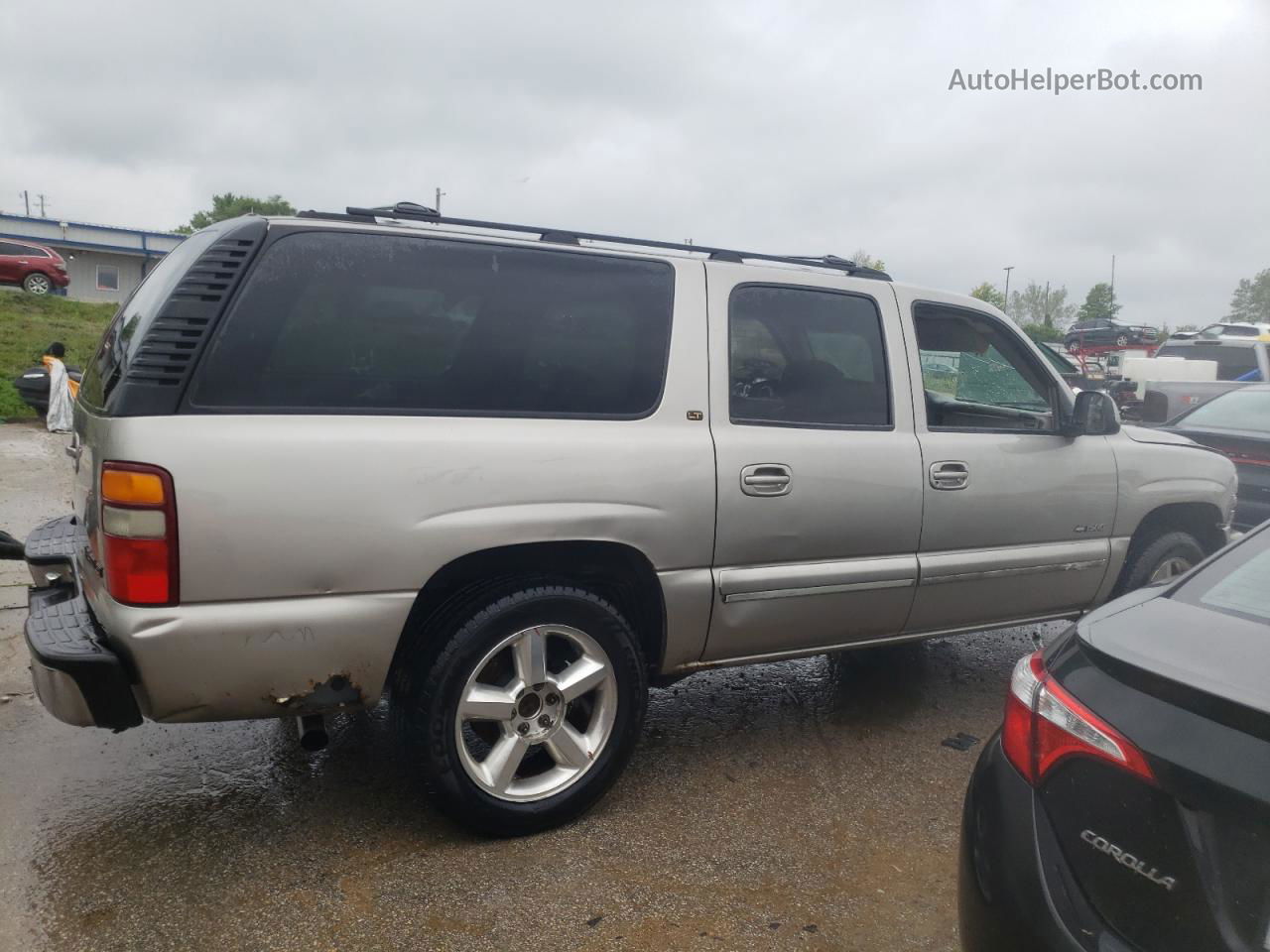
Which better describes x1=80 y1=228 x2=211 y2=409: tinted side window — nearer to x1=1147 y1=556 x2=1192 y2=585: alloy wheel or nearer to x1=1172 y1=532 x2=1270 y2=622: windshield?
x1=1172 y1=532 x2=1270 y2=622: windshield

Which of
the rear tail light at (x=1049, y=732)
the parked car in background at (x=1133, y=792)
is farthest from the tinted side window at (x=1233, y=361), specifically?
the rear tail light at (x=1049, y=732)

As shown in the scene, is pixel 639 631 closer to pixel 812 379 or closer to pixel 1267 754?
pixel 812 379

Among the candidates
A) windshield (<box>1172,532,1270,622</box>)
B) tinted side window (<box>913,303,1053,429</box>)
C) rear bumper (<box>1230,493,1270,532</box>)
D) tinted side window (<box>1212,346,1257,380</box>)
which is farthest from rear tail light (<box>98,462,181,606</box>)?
tinted side window (<box>1212,346,1257,380</box>)

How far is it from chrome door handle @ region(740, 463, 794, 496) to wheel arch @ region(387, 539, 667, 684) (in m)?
0.45

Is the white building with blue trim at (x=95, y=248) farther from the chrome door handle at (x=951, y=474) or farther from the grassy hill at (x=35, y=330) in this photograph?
the chrome door handle at (x=951, y=474)

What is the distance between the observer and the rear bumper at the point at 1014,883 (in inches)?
66.2

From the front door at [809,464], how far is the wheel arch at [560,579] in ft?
0.76

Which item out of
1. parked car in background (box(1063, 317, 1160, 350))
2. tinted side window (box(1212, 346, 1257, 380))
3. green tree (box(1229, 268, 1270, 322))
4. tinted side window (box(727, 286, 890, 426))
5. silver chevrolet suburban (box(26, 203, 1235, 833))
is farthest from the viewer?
green tree (box(1229, 268, 1270, 322))

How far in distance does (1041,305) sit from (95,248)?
206 ft

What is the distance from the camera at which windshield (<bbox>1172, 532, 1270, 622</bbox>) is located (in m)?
2.06

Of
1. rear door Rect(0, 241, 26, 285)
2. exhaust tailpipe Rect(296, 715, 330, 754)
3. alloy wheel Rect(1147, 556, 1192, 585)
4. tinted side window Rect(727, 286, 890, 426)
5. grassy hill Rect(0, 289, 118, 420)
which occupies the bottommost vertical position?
exhaust tailpipe Rect(296, 715, 330, 754)

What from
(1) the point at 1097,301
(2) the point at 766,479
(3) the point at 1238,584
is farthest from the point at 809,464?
(1) the point at 1097,301

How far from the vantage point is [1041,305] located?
73.4 metres

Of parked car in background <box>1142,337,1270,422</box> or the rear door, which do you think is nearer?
parked car in background <box>1142,337,1270,422</box>
